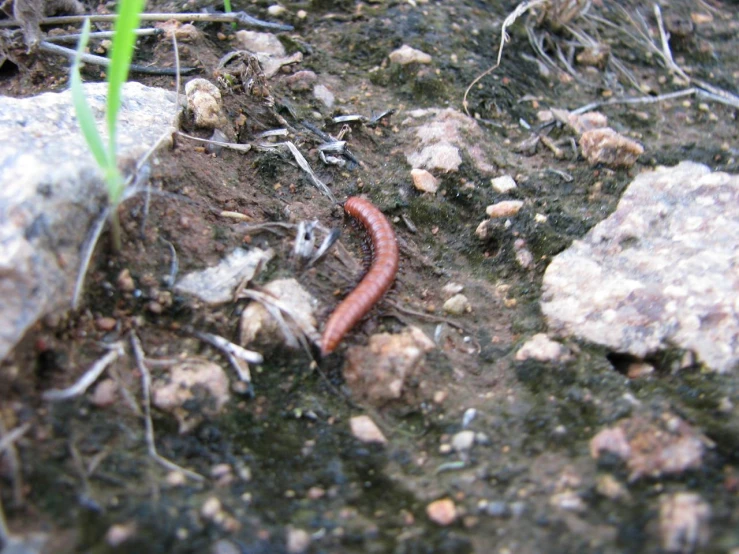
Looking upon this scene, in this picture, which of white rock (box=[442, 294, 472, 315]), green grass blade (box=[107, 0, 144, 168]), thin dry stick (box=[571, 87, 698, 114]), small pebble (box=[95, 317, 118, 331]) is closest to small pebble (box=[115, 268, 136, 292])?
small pebble (box=[95, 317, 118, 331])

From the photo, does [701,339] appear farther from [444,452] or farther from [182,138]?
[182,138]

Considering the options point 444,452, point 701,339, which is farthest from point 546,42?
point 444,452

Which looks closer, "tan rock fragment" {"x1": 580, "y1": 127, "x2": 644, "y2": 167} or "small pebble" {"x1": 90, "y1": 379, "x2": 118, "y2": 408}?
"small pebble" {"x1": 90, "y1": 379, "x2": 118, "y2": 408}

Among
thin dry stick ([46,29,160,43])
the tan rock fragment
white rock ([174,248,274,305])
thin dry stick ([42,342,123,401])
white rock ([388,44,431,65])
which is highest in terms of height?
white rock ([388,44,431,65])

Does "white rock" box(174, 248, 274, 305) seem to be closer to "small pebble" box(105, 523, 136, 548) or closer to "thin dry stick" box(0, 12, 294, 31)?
"small pebble" box(105, 523, 136, 548)

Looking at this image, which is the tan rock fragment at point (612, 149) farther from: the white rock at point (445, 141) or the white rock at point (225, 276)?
the white rock at point (225, 276)

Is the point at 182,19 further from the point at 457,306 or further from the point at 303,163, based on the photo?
A: the point at 457,306
